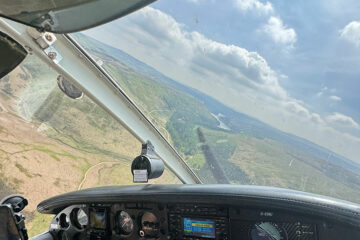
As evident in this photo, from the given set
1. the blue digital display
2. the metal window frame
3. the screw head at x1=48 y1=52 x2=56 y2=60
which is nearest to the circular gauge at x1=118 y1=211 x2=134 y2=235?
the blue digital display

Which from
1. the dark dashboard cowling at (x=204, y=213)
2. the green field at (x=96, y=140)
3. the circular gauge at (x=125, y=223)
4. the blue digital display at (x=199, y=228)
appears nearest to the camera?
the dark dashboard cowling at (x=204, y=213)

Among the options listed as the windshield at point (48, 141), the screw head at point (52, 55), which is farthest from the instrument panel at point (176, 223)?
the screw head at point (52, 55)

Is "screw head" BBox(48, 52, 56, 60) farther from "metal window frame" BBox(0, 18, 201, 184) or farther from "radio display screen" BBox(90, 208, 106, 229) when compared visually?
"radio display screen" BBox(90, 208, 106, 229)

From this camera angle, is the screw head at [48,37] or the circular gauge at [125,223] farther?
the circular gauge at [125,223]

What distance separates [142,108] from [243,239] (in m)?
1.20

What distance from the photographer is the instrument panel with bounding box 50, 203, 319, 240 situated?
5.01 feet

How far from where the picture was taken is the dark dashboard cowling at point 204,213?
1382mm

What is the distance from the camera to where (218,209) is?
169 cm

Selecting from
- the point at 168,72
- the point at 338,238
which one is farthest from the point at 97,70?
the point at 338,238

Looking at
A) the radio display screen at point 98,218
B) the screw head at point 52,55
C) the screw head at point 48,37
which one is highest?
the screw head at point 48,37

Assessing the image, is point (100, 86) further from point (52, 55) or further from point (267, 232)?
point (267, 232)

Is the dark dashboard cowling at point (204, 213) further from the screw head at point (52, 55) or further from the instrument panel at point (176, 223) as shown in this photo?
the screw head at point (52, 55)

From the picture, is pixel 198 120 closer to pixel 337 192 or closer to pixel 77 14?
pixel 337 192

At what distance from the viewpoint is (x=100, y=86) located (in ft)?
6.91
